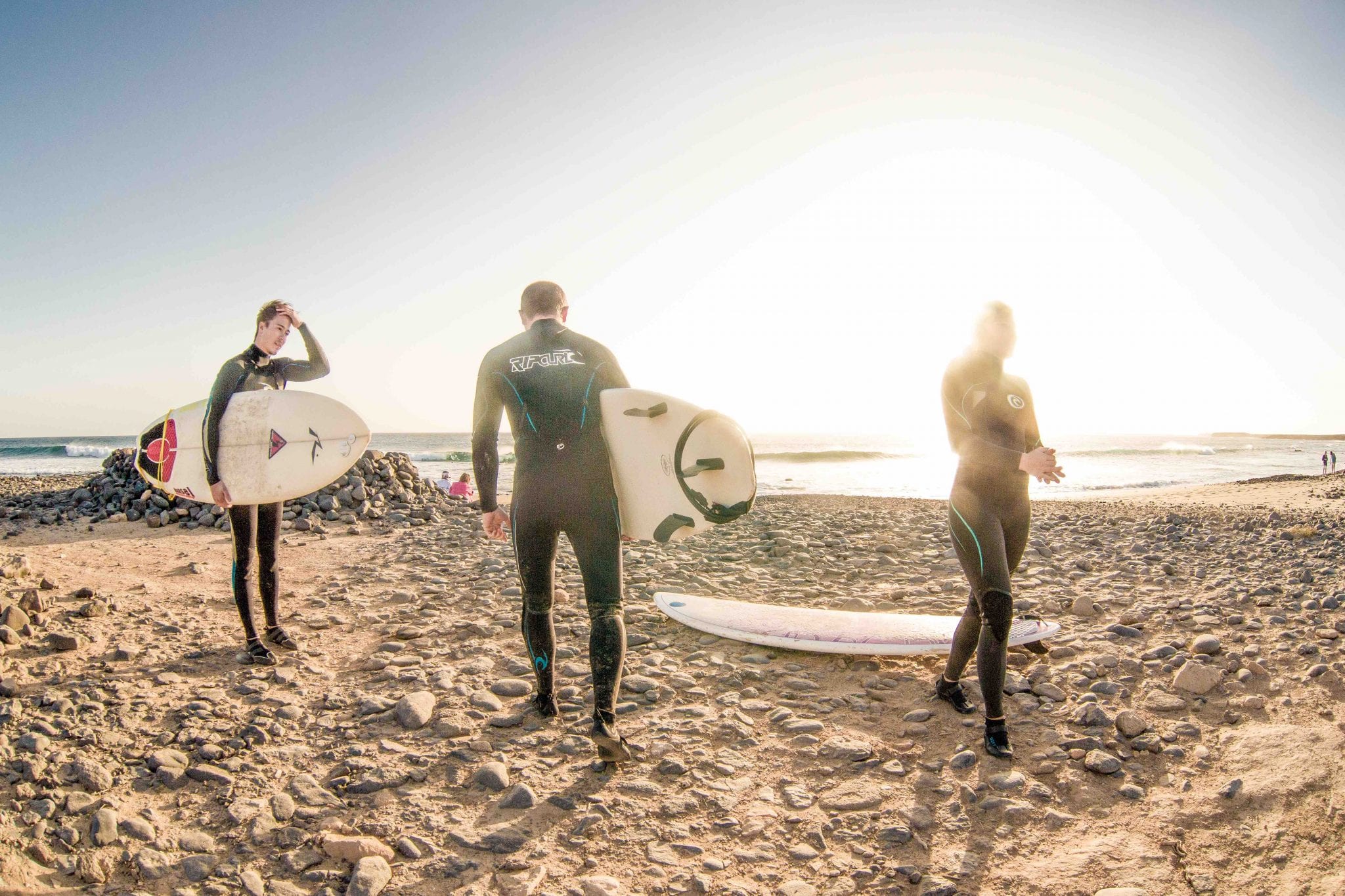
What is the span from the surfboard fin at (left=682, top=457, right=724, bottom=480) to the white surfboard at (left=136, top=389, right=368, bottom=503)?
9.75 feet

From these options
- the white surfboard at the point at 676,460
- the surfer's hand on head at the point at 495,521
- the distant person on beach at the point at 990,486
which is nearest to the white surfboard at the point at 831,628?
the distant person on beach at the point at 990,486

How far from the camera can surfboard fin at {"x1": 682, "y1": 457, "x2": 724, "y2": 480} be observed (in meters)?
3.36

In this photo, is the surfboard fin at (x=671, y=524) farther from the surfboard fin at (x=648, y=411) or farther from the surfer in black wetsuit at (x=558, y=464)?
the surfboard fin at (x=648, y=411)

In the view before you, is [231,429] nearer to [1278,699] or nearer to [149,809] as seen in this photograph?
[149,809]

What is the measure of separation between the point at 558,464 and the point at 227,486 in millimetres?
2507

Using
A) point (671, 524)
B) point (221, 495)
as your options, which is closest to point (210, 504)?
point (221, 495)

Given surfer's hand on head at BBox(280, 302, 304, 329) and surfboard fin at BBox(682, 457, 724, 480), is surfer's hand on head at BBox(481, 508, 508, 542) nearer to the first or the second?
surfboard fin at BBox(682, 457, 724, 480)

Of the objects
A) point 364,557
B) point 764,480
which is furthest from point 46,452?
point 364,557

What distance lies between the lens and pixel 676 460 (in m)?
3.37

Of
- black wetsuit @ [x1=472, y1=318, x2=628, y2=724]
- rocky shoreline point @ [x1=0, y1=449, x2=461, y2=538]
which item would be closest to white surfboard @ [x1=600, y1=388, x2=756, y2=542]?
black wetsuit @ [x1=472, y1=318, x2=628, y2=724]

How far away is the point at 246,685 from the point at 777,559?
5.54 meters

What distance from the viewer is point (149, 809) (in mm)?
2656

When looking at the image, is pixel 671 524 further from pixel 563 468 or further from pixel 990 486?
pixel 990 486

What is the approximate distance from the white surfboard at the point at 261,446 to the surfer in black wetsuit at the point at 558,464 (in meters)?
2.12
